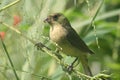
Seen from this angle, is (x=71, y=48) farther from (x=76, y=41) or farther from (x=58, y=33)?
(x=58, y=33)

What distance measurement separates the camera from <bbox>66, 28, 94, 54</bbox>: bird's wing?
129 inches

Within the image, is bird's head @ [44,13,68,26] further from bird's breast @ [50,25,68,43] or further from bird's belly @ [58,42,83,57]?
bird's belly @ [58,42,83,57]

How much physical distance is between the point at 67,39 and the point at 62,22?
0.27m

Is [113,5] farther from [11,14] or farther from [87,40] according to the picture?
[11,14]

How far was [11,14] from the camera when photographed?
1890mm

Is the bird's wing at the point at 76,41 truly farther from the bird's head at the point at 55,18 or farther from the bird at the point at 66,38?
the bird's head at the point at 55,18

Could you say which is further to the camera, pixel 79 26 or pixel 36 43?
pixel 79 26

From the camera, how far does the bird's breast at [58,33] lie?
3.34 m

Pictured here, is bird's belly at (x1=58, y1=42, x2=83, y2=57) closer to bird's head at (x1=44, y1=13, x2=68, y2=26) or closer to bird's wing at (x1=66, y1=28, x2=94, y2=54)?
bird's wing at (x1=66, y1=28, x2=94, y2=54)

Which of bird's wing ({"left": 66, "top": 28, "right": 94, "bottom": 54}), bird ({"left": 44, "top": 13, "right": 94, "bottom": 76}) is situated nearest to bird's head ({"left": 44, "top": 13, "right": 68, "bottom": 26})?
bird ({"left": 44, "top": 13, "right": 94, "bottom": 76})

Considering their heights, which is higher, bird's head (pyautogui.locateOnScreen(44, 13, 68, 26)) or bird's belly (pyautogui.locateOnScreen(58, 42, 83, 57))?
bird's head (pyautogui.locateOnScreen(44, 13, 68, 26))

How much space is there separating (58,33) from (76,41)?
0.17 meters

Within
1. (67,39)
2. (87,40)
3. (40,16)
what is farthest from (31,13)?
(67,39)

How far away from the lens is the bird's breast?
3.34m
